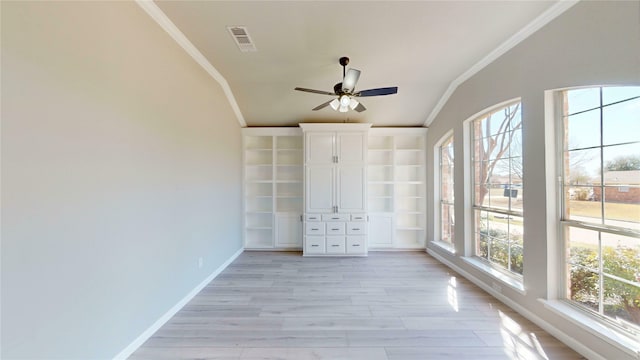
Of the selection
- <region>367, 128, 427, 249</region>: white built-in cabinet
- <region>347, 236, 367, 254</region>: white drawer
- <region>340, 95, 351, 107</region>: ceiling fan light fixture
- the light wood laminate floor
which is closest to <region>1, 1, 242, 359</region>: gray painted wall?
the light wood laminate floor

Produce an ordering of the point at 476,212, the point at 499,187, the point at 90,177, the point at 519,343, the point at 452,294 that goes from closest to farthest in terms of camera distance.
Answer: the point at 90,177
the point at 519,343
the point at 452,294
the point at 499,187
the point at 476,212

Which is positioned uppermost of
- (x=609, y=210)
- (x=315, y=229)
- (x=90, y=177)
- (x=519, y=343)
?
(x=90, y=177)

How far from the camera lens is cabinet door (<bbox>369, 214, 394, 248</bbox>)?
516cm

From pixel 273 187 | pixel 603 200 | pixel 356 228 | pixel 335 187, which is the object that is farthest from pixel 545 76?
pixel 273 187

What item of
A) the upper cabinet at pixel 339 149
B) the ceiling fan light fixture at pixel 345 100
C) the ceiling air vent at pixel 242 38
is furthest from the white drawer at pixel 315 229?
the ceiling air vent at pixel 242 38

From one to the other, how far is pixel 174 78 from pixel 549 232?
168 inches

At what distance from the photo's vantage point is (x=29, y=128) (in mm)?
1361

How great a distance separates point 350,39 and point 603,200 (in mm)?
2870

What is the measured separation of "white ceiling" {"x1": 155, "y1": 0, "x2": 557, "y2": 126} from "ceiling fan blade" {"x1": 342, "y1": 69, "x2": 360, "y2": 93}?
489 mm

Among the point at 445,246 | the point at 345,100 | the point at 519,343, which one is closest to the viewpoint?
the point at 519,343

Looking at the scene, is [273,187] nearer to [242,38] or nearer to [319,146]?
[319,146]

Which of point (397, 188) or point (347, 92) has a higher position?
point (347, 92)

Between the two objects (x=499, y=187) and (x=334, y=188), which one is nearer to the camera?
(x=499, y=187)

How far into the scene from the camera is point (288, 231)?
17.1ft
